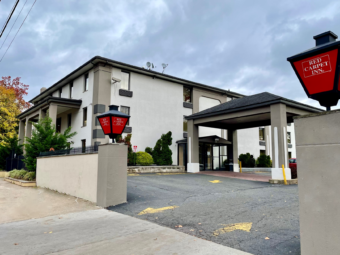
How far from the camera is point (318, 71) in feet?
11.4

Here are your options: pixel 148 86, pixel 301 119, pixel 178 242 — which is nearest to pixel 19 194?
pixel 178 242

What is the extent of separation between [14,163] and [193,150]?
13.4 m

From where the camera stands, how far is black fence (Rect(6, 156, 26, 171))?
60.3 feet

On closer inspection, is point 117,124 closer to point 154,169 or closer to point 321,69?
point 321,69

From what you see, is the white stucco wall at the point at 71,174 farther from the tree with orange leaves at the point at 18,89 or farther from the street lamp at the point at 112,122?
the tree with orange leaves at the point at 18,89

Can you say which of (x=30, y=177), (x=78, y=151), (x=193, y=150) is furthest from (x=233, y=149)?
(x=78, y=151)

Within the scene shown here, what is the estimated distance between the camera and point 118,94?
21625 mm

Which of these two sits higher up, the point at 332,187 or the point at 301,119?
the point at 301,119

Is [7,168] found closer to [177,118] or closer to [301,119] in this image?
[177,118]

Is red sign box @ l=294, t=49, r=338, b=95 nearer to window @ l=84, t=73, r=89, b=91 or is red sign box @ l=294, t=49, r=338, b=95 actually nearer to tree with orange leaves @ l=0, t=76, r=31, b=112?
window @ l=84, t=73, r=89, b=91

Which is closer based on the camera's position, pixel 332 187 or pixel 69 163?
pixel 332 187

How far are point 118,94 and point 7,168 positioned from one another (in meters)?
10.4

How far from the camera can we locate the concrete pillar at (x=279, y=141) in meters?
14.1

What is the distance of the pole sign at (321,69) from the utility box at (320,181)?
1.07 ft
